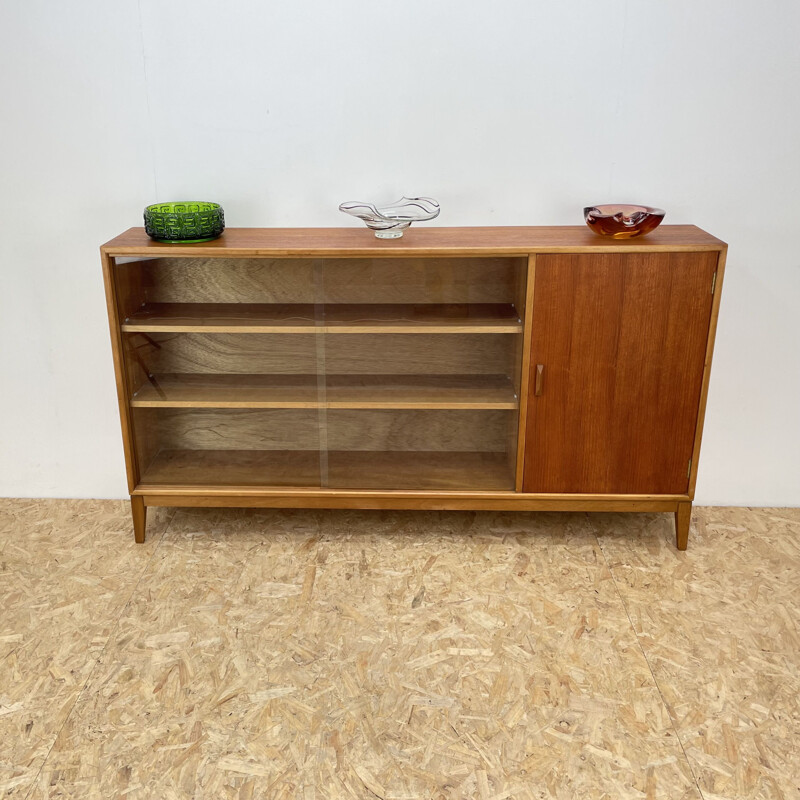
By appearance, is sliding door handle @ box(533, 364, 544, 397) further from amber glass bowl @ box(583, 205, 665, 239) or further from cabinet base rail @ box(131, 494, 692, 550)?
amber glass bowl @ box(583, 205, 665, 239)

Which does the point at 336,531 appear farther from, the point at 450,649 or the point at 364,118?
the point at 364,118

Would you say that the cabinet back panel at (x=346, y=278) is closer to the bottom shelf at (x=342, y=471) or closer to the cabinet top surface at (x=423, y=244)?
the cabinet top surface at (x=423, y=244)

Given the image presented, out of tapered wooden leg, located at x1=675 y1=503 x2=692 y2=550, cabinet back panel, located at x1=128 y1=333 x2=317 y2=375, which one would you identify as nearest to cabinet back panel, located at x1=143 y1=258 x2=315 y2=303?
cabinet back panel, located at x1=128 y1=333 x2=317 y2=375

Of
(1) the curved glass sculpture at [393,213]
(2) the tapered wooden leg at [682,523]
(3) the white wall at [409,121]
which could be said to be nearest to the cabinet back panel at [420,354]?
(1) the curved glass sculpture at [393,213]

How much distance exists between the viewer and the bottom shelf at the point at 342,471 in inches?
108

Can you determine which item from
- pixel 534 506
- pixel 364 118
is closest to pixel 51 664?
pixel 534 506

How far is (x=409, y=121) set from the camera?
8.86 ft

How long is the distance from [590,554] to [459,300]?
3.15 ft

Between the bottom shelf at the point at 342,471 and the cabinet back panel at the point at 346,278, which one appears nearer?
the cabinet back panel at the point at 346,278

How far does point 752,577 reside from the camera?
2.58 meters

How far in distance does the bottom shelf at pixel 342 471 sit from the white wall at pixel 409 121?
685 mm

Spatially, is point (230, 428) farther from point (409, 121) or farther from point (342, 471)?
point (409, 121)

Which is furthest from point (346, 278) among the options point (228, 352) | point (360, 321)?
point (228, 352)

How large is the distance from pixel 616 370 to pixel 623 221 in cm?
46
